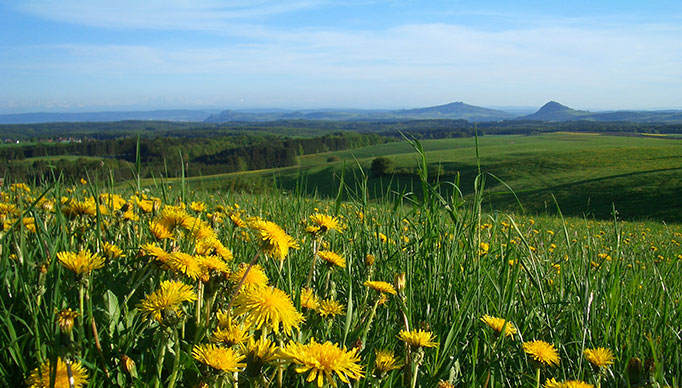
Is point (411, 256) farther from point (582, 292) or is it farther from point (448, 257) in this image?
point (582, 292)

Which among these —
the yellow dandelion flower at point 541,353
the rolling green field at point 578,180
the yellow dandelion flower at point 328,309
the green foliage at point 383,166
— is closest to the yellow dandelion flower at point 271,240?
the yellow dandelion flower at point 328,309

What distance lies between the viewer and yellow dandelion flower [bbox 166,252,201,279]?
49.1 inches

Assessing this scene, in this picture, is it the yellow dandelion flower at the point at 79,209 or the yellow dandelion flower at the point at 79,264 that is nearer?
the yellow dandelion flower at the point at 79,264

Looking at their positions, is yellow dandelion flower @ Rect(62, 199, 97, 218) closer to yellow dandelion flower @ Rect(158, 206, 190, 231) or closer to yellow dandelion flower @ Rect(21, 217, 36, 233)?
yellow dandelion flower @ Rect(21, 217, 36, 233)

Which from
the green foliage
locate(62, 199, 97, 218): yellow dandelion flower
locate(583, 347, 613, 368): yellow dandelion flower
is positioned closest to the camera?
locate(583, 347, 613, 368): yellow dandelion flower

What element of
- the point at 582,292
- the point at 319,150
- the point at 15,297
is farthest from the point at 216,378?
the point at 319,150

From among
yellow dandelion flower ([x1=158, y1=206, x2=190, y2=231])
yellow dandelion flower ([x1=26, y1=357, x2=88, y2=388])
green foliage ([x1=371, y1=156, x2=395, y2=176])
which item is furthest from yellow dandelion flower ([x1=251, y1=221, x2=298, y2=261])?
green foliage ([x1=371, y1=156, x2=395, y2=176])

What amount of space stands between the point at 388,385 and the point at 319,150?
11376 cm

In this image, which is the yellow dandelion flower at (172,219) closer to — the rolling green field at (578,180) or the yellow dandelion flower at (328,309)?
the yellow dandelion flower at (328,309)

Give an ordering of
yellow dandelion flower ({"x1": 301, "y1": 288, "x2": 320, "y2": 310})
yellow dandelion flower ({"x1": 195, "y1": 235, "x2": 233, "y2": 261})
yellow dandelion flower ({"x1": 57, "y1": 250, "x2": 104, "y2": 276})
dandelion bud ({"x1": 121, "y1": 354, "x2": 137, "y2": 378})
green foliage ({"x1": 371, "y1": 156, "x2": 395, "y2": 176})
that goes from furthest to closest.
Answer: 1. green foliage ({"x1": 371, "y1": 156, "x2": 395, "y2": 176})
2. yellow dandelion flower ({"x1": 195, "y1": 235, "x2": 233, "y2": 261})
3. yellow dandelion flower ({"x1": 301, "y1": 288, "x2": 320, "y2": 310})
4. yellow dandelion flower ({"x1": 57, "y1": 250, "x2": 104, "y2": 276})
5. dandelion bud ({"x1": 121, "y1": 354, "x2": 137, "y2": 378})

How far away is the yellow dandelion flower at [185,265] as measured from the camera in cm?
125

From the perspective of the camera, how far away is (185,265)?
1.27 metres

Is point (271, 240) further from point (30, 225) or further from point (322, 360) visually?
point (30, 225)

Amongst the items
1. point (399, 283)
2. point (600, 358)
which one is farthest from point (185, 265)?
point (600, 358)
